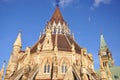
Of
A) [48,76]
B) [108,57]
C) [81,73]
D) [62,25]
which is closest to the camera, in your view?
[81,73]

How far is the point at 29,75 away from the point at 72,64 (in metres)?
7.90

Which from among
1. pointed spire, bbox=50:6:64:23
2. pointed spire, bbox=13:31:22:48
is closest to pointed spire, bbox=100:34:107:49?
pointed spire, bbox=50:6:64:23

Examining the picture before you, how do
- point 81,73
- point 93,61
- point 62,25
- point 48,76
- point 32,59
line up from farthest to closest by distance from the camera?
point 62,25, point 93,61, point 32,59, point 48,76, point 81,73

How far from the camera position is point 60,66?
33.5 meters

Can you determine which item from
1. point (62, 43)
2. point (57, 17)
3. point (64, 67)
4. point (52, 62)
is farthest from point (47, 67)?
point (57, 17)

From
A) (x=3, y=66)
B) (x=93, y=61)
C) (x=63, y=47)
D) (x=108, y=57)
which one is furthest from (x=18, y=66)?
(x=108, y=57)

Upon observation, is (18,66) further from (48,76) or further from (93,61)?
(93,61)

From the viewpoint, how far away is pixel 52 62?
32.7 metres

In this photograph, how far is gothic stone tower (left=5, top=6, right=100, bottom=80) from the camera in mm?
30734

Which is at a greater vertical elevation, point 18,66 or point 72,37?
point 72,37

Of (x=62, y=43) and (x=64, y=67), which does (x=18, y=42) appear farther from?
(x=64, y=67)

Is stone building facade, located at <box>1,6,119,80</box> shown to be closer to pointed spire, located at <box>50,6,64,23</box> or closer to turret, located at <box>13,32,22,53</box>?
turret, located at <box>13,32,22,53</box>

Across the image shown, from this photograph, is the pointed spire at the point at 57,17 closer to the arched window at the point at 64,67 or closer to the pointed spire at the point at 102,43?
the arched window at the point at 64,67

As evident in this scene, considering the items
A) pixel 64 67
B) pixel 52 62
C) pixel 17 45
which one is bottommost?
pixel 64 67
